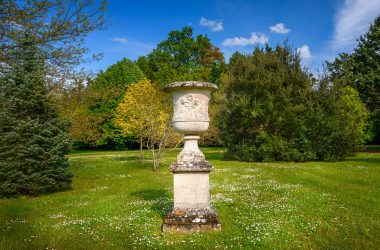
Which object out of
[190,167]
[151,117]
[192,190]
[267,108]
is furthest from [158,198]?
[267,108]

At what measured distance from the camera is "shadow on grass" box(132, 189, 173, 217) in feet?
33.0

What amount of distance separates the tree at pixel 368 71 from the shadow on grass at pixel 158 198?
35.5 metres

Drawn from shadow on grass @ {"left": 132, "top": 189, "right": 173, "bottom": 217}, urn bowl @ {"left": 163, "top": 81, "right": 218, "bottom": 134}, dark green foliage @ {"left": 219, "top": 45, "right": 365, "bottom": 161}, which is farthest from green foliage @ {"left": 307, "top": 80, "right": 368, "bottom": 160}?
urn bowl @ {"left": 163, "top": 81, "right": 218, "bottom": 134}

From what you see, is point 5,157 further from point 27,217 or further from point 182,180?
point 182,180

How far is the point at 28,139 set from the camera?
47.5 ft

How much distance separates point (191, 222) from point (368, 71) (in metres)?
45.7

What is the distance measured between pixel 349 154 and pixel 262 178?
1577cm

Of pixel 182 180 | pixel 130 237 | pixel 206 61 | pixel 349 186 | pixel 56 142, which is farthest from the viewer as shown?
pixel 206 61

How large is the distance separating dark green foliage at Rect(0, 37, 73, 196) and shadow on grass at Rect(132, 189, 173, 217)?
436cm

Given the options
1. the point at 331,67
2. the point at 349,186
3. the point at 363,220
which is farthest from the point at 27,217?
the point at 331,67

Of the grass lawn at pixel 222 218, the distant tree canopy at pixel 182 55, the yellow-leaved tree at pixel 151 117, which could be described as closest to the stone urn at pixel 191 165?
the grass lawn at pixel 222 218

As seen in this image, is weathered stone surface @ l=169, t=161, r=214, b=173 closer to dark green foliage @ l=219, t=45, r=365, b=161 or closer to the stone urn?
the stone urn

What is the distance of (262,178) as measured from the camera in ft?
→ 54.5

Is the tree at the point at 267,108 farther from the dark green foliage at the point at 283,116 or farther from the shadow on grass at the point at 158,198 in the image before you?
the shadow on grass at the point at 158,198
